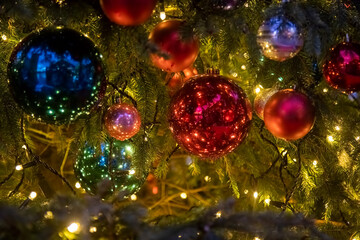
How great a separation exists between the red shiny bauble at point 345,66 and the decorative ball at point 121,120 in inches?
16.8

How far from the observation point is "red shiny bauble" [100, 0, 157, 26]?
29.9 inches

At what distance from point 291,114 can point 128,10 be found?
1.22 ft

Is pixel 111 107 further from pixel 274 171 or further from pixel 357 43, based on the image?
pixel 274 171

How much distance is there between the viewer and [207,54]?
4.05 feet

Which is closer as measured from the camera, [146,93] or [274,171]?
[146,93]

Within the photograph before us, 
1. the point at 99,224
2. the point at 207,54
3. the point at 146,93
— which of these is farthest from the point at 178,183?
the point at 99,224

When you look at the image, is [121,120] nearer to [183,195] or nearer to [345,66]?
[345,66]

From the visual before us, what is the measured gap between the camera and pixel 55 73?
76 cm

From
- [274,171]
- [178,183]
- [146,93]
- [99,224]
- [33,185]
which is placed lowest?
[178,183]

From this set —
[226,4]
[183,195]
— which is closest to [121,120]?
[226,4]

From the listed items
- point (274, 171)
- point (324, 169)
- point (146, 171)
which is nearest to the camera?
point (146, 171)

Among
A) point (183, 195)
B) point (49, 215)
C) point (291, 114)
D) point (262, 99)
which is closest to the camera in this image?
point (49, 215)

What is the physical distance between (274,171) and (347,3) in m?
0.61

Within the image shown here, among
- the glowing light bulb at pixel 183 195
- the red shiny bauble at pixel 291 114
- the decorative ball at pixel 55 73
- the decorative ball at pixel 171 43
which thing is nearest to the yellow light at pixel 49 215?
the decorative ball at pixel 55 73
